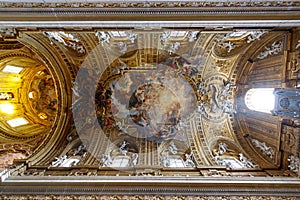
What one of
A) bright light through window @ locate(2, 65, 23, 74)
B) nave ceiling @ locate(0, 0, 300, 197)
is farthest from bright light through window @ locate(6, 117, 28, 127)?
bright light through window @ locate(2, 65, 23, 74)

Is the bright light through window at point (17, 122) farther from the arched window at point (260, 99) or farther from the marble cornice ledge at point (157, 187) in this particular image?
the arched window at point (260, 99)

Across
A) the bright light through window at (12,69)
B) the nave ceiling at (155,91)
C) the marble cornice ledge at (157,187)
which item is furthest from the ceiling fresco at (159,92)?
the bright light through window at (12,69)

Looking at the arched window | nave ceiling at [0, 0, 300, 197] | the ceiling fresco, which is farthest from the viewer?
the ceiling fresco

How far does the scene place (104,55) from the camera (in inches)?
464

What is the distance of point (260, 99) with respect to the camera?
11.3m

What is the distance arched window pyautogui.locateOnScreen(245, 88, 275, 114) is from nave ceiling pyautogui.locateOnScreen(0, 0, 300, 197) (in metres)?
0.06

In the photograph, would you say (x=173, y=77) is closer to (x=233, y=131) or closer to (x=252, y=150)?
(x=233, y=131)

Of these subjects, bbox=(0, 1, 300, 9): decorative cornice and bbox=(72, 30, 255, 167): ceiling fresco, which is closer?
bbox=(0, 1, 300, 9): decorative cornice

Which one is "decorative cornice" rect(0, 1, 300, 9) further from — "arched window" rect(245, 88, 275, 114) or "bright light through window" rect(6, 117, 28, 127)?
"bright light through window" rect(6, 117, 28, 127)

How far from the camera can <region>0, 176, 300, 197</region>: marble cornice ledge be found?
677 cm

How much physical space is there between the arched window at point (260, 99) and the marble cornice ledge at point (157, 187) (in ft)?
15.5

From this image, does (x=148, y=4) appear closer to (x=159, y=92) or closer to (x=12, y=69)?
(x=159, y=92)

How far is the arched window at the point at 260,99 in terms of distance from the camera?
10664 millimetres

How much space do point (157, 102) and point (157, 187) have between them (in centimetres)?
714
